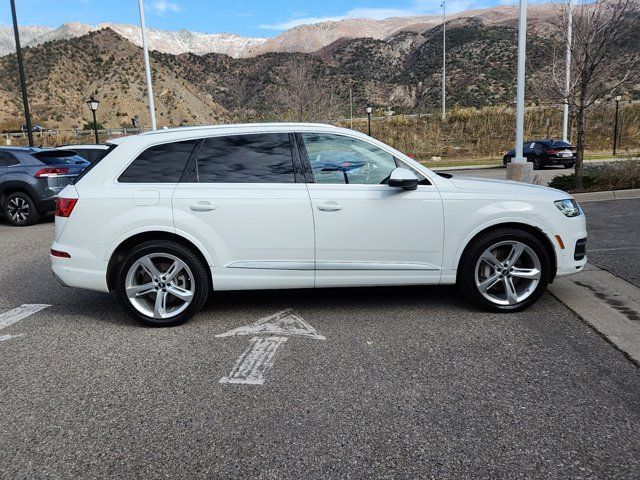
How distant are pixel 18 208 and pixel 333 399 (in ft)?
34.0

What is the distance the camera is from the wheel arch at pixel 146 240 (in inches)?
177

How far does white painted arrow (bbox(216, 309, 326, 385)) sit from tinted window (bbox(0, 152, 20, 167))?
9.12 meters

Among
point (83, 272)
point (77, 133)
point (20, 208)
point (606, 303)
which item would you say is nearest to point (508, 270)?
point (606, 303)

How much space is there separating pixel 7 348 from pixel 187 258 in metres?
1.61

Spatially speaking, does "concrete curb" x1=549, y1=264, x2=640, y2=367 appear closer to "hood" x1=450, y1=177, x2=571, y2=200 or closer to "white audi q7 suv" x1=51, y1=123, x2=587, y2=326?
"white audi q7 suv" x1=51, y1=123, x2=587, y2=326

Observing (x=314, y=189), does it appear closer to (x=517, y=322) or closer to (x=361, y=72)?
(x=517, y=322)

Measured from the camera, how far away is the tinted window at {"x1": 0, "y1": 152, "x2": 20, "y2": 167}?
36.6ft

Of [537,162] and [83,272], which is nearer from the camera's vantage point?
[83,272]

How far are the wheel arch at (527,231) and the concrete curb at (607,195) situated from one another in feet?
25.1

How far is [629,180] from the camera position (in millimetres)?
11875

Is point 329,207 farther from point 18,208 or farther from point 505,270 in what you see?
point 18,208

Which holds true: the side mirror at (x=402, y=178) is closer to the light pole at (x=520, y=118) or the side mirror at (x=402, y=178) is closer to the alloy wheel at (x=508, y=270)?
the alloy wheel at (x=508, y=270)

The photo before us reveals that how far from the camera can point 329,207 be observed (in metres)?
4.45

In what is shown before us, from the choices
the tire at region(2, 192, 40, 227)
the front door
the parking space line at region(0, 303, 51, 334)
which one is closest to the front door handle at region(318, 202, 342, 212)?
the front door
